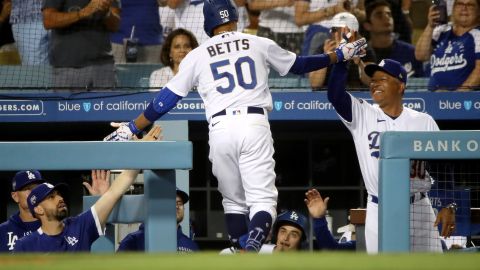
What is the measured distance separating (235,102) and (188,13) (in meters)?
4.11

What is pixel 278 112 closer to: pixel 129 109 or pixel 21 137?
pixel 129 109

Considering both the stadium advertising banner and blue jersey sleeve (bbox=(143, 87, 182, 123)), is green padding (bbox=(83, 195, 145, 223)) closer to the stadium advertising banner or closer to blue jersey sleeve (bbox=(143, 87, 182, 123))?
blue jersey sleeve (bbox=(143, 87, 182, 123))

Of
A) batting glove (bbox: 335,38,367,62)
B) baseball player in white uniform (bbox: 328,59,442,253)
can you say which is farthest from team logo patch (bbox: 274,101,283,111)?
batting glove (bbox: 335,38,367,62)

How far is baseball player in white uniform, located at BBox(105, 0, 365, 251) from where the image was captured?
6.11 m

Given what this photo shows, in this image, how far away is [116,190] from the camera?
5.62 m

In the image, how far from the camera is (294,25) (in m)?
10.2

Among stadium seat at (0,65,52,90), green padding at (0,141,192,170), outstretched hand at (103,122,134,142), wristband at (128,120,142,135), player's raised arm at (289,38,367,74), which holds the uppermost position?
stadium seat at (0,65,52,90)

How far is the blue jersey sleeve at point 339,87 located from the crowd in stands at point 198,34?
8.98ft

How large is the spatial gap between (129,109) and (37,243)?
3.39 metres

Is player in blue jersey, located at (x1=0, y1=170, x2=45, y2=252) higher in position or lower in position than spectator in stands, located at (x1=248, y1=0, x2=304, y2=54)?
lower

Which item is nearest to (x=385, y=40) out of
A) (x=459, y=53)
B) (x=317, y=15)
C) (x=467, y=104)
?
(x=317, y=15)

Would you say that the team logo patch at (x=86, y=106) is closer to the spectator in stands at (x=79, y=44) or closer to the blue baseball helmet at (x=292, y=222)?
the spectator in stands at (x=79, y=44)

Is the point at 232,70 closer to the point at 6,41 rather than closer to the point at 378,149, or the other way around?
the point at 378,149

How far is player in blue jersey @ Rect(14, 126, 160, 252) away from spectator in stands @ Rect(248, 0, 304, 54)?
403cm
